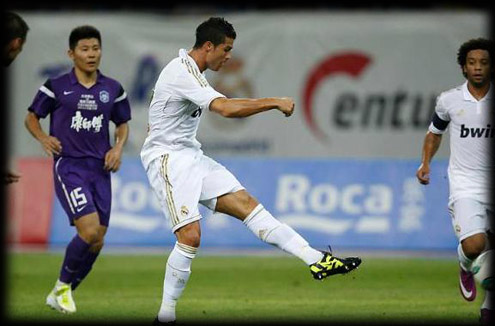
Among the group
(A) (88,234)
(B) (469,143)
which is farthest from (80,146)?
(B) (469,143)

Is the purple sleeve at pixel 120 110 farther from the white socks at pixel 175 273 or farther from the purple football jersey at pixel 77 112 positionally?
the white socks at pixel 175 273

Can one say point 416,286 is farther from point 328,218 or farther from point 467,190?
point 328,218

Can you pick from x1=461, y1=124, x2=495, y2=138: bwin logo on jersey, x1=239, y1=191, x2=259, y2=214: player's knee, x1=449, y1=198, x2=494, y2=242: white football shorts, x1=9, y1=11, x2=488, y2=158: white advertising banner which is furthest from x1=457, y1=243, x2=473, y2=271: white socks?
x1=9, y1=11, x2=488, y2=158: white advertising banner

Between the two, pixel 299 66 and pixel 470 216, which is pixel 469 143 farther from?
pixel 299 66

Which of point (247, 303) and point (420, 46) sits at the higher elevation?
point (420, 46)

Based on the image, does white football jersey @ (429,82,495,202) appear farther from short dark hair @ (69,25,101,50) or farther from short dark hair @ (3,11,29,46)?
short dark hair @ (3,11,29,46)

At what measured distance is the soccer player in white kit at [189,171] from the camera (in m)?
10.2

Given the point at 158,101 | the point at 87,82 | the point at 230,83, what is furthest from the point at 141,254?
the point at 158,101

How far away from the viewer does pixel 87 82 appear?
12312 millimetres

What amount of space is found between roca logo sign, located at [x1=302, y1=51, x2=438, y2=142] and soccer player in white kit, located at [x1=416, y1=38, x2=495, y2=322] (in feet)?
37.9

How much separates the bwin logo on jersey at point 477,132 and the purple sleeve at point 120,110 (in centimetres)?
358

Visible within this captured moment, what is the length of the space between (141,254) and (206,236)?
1190 millimetres

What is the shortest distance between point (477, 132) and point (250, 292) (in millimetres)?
3819

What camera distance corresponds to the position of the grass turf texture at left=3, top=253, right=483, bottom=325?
11.2m
